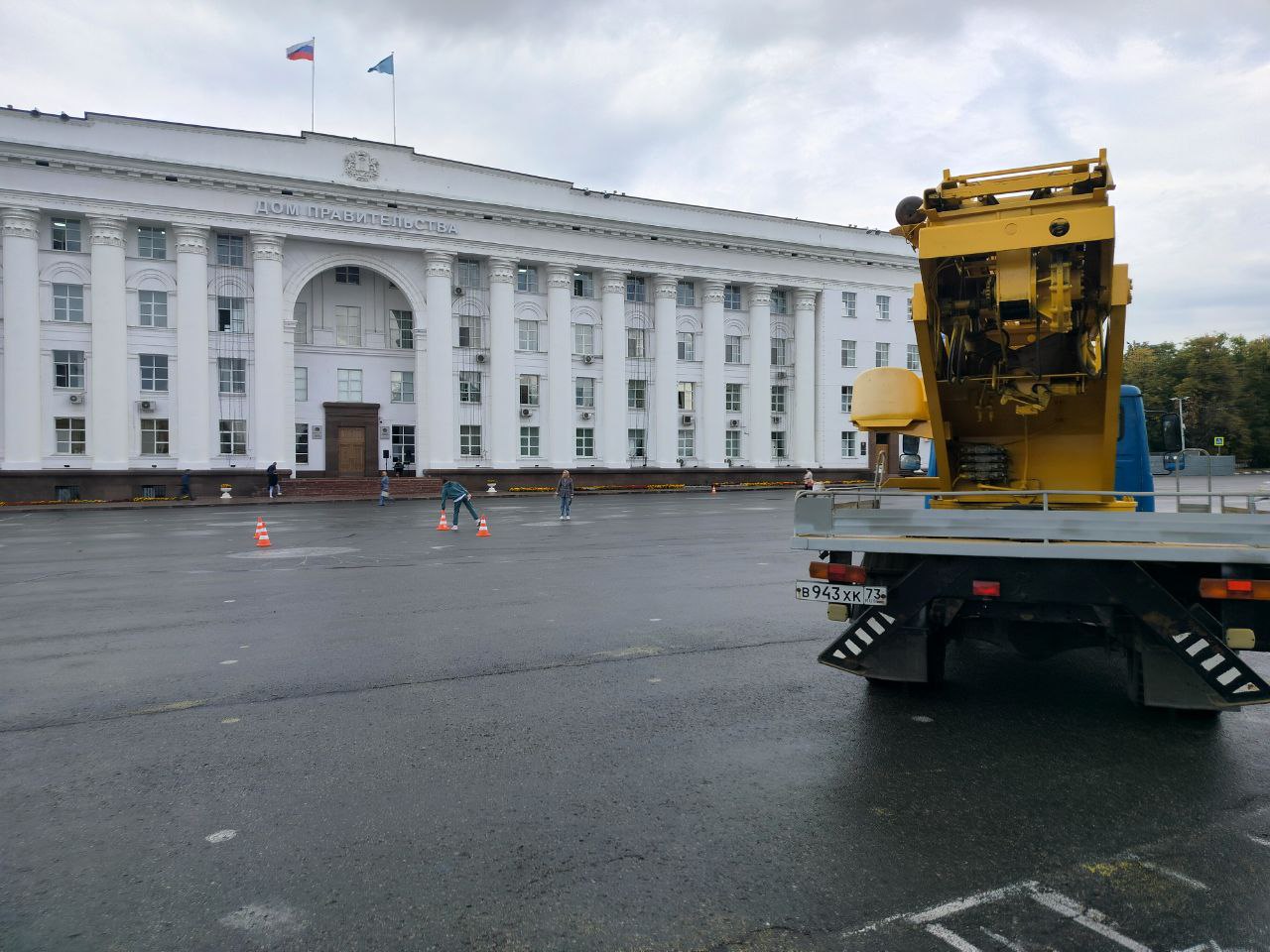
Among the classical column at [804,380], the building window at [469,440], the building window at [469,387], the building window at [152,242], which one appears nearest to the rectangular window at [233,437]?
the building window at [152,242]

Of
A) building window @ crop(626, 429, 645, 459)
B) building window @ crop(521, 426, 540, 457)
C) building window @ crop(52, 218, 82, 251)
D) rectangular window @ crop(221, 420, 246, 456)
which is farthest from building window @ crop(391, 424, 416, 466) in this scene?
building window @ crop(52, 218, 82, 251)

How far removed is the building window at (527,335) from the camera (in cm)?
4547

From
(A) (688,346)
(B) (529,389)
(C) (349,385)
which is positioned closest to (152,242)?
(C) (349,385)

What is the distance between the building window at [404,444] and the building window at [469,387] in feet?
5.69

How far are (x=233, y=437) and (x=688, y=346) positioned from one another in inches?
1048

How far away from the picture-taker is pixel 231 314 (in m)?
39.3

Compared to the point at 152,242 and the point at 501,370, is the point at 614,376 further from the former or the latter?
the point at 152,242

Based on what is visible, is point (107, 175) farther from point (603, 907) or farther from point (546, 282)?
point (603, 907)

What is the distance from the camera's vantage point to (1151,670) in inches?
183

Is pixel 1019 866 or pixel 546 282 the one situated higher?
pixel 546 282

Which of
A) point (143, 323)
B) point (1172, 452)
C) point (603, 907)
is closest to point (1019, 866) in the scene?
point (603, 907)

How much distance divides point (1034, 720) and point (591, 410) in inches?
1676

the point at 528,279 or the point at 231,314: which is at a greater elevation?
the point at 528,279

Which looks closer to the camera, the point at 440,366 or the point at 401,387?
the point at 440,366
